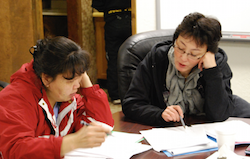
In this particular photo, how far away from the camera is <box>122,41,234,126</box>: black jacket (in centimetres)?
133

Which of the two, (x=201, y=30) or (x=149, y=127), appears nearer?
(x=149, y=127)

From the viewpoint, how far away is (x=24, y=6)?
276cm

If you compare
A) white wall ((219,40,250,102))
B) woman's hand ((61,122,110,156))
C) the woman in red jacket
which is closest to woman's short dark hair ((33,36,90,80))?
the woman in red jacket

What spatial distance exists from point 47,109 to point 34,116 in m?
0.07

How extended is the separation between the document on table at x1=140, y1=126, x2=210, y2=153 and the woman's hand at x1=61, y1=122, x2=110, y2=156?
0.76 feet

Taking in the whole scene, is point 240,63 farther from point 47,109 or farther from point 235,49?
point 47,109

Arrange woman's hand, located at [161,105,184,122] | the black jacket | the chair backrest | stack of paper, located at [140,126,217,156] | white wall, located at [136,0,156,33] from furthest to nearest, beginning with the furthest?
white wall, located at [136,0,156,33] → the chair backrest → the black jacket → woman's hand, located at [161,105,184,122] → stack of paper, located at [140,126,217,156]

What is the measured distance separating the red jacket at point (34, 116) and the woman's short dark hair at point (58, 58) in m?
0.06

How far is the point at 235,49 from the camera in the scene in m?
2.18

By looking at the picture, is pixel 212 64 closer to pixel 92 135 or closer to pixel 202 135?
pixel 202 135

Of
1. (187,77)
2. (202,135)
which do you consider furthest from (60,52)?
(187,77)

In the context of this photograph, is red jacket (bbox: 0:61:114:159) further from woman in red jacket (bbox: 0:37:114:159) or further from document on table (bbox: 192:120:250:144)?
document on table (bbox: 192:120:250:144)

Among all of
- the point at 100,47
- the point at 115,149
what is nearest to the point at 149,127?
the point at 115,149

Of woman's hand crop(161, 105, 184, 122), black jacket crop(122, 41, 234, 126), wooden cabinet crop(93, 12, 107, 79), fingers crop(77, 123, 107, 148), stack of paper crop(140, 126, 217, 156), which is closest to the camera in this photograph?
fingers crop(77, 123, 107, 148)
